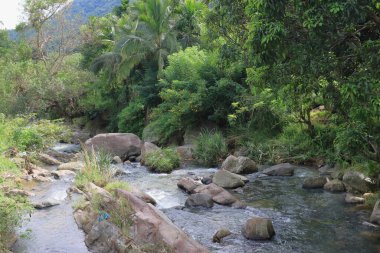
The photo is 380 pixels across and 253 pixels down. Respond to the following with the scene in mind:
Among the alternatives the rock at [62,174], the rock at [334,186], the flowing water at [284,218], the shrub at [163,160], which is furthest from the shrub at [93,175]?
the rock at [334,186]

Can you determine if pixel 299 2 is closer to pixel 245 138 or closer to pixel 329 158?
pixel 329 158

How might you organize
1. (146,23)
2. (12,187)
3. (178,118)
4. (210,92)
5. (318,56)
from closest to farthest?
1. (318,56)
2. (12,187)
3. (210,92)
4. (178,118)
5. (146,23)

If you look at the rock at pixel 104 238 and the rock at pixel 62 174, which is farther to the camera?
the rock at pixel 62 174

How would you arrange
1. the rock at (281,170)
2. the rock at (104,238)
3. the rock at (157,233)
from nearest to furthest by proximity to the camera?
the rock at (157,233) < the rock at (104,238) < the rock at (281,170)

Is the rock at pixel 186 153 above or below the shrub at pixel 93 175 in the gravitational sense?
below

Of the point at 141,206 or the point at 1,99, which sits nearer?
the point at 141,206

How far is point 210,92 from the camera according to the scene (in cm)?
1917

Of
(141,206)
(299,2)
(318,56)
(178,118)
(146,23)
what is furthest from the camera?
(146,23)

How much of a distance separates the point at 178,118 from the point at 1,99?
42.3 ft

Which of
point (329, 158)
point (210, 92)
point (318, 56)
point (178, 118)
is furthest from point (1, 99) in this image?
point (318, 56)

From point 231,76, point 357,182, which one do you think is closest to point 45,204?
point 357,182

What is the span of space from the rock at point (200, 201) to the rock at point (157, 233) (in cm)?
295

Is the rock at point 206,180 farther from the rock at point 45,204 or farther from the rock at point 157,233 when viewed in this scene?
the rock at point 157,233

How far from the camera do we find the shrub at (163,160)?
1589 cm
